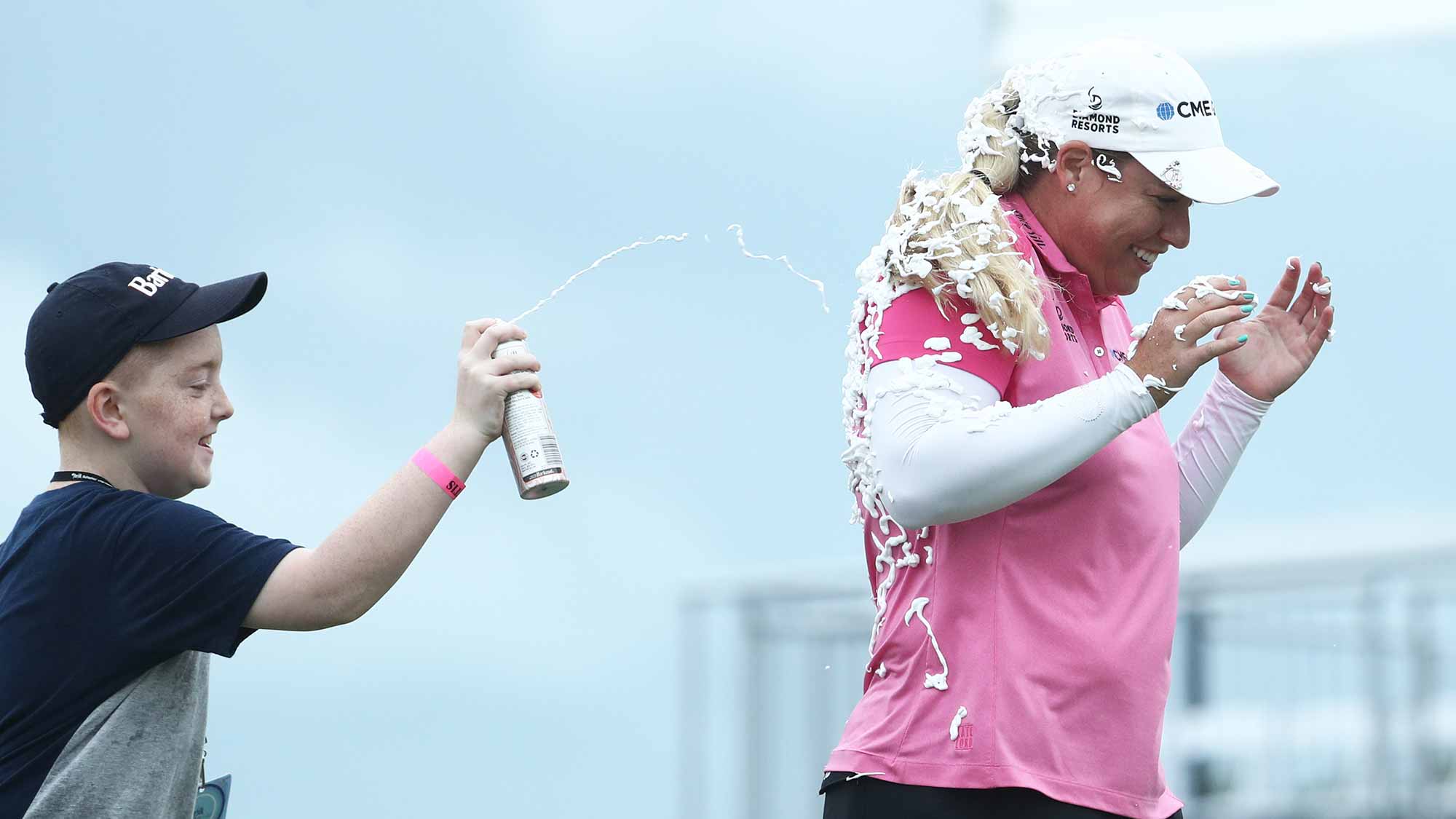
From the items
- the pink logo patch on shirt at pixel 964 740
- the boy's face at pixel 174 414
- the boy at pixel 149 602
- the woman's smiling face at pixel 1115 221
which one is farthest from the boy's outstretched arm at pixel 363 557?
the woman's smiling face at pixel 1115 221

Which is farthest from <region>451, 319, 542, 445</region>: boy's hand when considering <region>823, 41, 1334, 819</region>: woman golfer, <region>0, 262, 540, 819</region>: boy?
<region>823, 41, 1334, 819</region>: woman golfer

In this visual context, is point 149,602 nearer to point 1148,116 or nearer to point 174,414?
point 174,414

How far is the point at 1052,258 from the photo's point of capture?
185 centimetres

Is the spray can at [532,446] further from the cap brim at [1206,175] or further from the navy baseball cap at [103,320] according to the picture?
the cap brim at [1206,175]

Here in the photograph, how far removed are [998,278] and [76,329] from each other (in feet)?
3.34

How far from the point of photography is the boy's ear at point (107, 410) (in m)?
1.84

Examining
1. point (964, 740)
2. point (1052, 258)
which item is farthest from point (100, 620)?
point (1052, 258)

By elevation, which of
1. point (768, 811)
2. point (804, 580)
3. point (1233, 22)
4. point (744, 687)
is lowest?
point (768, 811)

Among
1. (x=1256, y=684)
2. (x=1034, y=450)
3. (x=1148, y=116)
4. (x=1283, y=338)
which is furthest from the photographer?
(x=1256, y=684)

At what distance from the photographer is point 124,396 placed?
6.09 feet

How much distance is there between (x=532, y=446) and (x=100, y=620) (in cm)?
48

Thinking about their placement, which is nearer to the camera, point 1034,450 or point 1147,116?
point 1034,450

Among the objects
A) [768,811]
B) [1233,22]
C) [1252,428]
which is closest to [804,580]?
[768,811]

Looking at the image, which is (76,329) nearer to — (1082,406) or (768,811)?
(1082,406)
